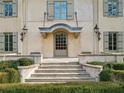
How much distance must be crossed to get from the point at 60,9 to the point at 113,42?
5.07 metres

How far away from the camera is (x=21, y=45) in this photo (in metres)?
21.0

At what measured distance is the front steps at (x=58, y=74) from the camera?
46.3 feet

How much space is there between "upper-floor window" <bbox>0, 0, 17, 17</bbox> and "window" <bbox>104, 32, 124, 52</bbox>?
7.66 m

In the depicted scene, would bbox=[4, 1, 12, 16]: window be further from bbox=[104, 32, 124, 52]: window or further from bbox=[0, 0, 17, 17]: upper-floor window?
bbox=[104, 32, 124, 52]: window

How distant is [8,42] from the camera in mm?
21188

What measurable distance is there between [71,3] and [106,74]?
393 inches

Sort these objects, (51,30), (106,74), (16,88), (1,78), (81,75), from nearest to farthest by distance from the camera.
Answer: (16,88) < (1,78) < (106,74) < (81,75) < (51,30)

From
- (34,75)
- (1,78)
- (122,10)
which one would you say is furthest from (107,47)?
(1,78)

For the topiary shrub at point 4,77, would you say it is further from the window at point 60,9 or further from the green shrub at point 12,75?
the window at point 60,9

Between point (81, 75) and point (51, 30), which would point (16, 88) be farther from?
point (51, 30)

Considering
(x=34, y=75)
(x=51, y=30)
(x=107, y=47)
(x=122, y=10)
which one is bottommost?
(x=34, y=75)

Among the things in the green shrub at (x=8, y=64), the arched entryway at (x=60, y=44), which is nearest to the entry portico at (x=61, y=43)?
the arched entryway at (x=60, y=44)

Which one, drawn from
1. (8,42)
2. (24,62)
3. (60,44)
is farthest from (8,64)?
(60,44)

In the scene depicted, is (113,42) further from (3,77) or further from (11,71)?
(3,77)
